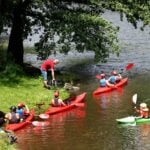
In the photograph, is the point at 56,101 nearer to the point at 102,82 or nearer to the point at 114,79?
the point at 102,82

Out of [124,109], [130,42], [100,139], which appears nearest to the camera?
[100,139]

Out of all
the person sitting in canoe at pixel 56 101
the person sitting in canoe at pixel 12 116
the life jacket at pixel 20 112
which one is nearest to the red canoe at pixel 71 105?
the person sitting in canoe at pixel 56 101

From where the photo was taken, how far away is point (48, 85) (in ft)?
100

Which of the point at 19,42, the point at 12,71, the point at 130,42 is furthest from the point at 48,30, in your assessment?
the point at 130,42

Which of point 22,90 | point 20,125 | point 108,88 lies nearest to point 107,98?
point 108,88

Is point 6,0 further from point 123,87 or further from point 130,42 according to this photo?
point 130,42

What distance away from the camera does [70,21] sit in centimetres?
3278

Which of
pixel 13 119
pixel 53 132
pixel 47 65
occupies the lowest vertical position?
pixel 53 132

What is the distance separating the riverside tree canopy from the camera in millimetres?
32594

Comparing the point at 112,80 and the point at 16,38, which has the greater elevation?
the point at 16,38

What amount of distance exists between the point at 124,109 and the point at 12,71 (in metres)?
7.24

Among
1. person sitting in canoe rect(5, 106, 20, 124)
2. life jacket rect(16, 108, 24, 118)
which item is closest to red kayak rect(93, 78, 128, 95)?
life jacket rect(16, 108, 24, 118)

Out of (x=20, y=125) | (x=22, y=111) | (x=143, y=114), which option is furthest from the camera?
(x=143, y=114)

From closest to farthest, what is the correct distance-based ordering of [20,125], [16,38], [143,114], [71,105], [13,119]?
[13,119] → [20,125] → [143,114] → [71,105] → [16,38]
